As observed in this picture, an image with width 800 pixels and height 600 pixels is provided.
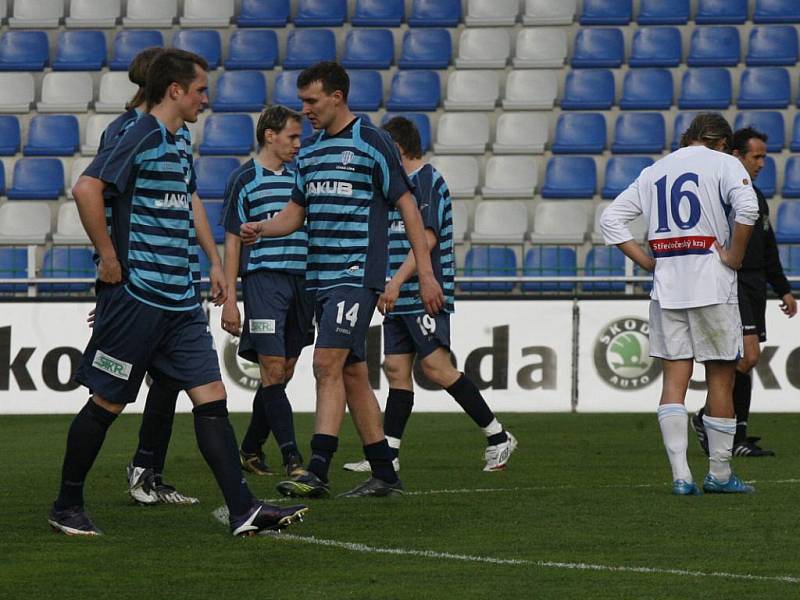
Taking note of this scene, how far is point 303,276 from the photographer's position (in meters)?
8.95

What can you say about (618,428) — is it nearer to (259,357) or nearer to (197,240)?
(259,357)

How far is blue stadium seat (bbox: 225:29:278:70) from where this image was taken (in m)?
19.9

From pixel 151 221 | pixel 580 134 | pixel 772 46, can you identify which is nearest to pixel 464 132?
pixel 580 134

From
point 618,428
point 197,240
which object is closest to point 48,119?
point 618,428

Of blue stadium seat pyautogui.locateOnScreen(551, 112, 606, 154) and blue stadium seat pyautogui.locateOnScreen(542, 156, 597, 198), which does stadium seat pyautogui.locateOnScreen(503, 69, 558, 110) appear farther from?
blue stadium seat pyautogui.locateOnScreen(542, 156, 597, 198)

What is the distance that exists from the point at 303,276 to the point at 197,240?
60.0 inches

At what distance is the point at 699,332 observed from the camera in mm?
7641

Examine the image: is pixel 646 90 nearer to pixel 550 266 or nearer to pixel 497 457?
pixel 550 266

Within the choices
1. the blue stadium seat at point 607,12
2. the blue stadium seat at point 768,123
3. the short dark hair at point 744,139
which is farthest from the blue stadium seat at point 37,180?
the short dark hair at point 744,139

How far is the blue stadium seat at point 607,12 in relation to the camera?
1966 centimetres

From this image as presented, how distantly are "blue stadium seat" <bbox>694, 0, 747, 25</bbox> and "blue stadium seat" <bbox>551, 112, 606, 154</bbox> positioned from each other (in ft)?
7.12

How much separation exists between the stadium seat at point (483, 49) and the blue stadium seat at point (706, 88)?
2.33 meters

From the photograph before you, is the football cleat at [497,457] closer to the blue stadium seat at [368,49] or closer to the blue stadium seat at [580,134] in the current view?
the blue stadium seat at [580,134]

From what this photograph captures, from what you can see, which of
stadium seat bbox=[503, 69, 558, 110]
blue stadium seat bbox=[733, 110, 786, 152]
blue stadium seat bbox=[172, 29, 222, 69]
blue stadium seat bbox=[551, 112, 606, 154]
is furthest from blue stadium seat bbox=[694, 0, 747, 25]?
blue stadium seat bbox=[172, 29, 222, 69]
